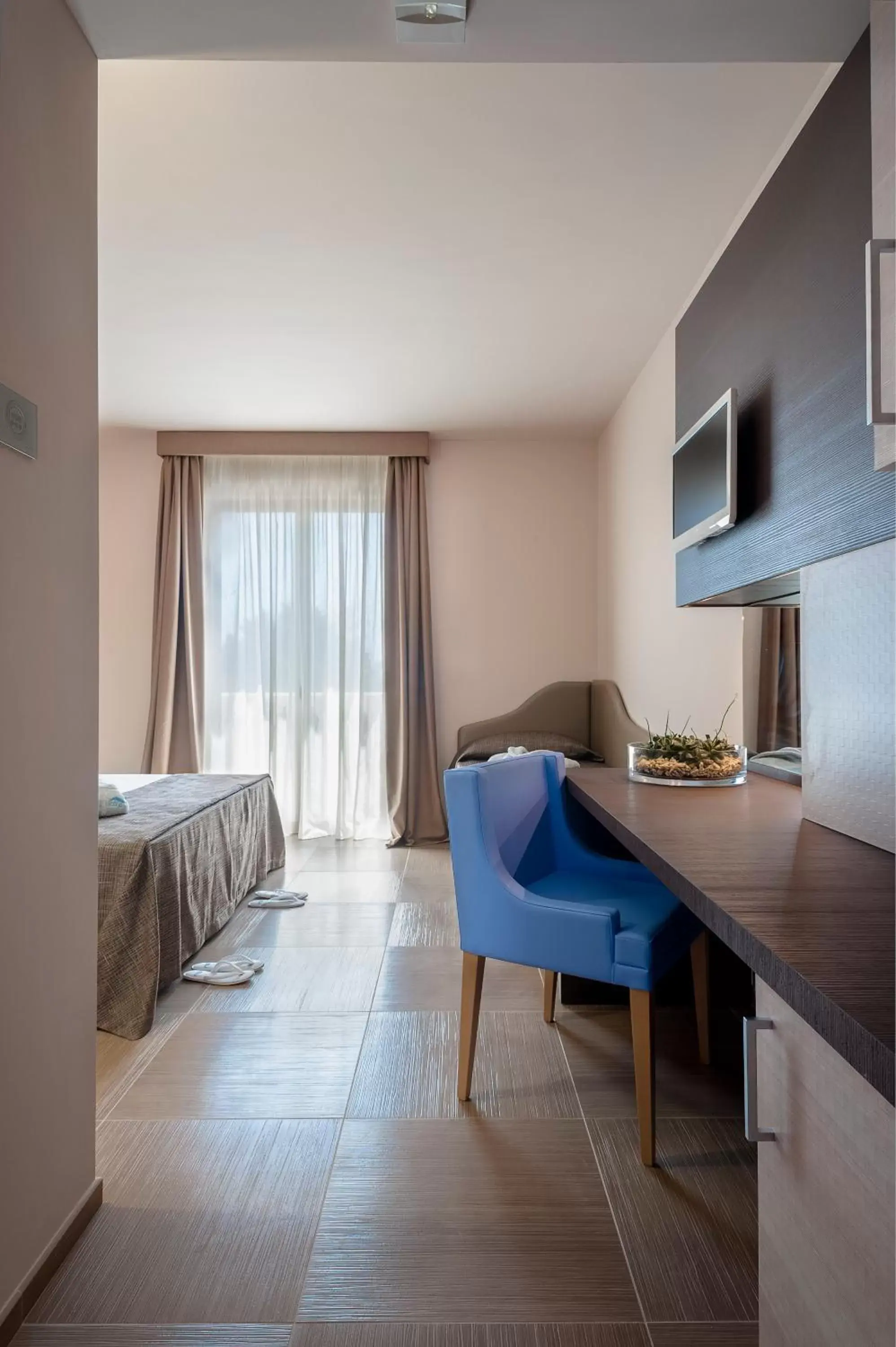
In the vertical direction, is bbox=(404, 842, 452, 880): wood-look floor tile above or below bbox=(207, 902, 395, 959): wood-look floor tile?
below

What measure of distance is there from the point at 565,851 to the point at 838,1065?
1.57 meters

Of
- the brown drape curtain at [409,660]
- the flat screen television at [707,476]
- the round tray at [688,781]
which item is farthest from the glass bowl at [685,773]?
the brown drape curtain at [409,660]

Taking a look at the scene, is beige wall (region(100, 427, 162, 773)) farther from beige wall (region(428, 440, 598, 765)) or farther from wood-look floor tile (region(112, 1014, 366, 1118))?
wood-look floor tile (region(112, 1014, 366, 1118))

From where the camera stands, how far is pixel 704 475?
2412 millimetres

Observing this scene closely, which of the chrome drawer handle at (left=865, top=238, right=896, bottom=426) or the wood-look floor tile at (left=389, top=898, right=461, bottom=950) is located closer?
the chrome drawer handle at (left=865, top=238, right=896, bottom=426)

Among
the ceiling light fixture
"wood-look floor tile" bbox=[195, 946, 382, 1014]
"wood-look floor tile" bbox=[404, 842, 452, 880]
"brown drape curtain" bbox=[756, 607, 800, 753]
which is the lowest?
"wood-look floor tile" bbox=[404, 842, 452, 880]

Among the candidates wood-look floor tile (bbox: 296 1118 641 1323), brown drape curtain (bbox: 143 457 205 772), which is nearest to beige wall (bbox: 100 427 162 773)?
brown drape curtain (bbox: 143 457 205 772)

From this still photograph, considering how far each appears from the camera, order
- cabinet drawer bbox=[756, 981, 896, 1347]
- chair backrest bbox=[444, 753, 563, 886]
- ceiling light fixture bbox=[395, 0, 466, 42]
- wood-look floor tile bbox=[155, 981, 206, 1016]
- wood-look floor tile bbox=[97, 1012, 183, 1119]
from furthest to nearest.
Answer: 1. wood-look floor tile bbox=[155, 981, 206, 1016]
2. wood-look floor tile bbox=[97, 1012, 183, 1119]
3. chair backrest bbox=[444, 753, 563, 886]
4. ceiling light fixture bbox=[395, 0, 466, 42]
5. cabinet drawer bbox=[756, 981, 896, 1347]

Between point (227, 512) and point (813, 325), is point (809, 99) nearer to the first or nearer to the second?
point (813, 325)

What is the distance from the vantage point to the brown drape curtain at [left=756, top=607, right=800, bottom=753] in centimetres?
268

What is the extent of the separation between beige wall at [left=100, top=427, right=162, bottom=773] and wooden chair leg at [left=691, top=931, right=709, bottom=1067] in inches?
172

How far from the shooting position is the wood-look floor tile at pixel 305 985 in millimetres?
2668

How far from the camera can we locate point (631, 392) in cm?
472

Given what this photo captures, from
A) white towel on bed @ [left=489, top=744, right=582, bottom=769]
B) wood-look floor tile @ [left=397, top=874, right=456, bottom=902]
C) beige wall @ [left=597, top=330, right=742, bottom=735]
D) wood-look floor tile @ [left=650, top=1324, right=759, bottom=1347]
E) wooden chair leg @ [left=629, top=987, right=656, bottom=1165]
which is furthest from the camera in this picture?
white towel on bed @ [left=489, top=744, right=582, bottom=769]
